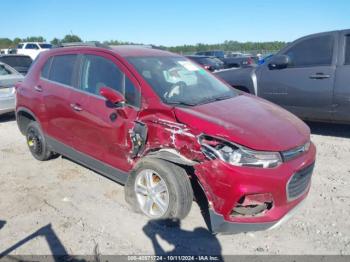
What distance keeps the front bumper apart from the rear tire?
9.64 ft

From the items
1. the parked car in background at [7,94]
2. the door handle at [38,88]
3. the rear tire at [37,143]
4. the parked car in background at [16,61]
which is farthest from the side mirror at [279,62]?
the parked car in background at [16,61]

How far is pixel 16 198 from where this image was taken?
4.10 meters

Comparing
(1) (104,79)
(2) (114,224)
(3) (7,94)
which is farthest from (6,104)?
(2) (114,224)

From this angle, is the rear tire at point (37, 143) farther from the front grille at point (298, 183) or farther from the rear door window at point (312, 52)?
the rear door window at point (312, 52)

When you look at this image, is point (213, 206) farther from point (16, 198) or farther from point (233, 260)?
point (16, 198)

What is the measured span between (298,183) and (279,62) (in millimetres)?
3653

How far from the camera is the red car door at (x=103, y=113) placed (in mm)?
3645

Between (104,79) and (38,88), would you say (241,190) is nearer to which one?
(104,79)

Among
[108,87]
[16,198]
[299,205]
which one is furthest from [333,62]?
[16,198]

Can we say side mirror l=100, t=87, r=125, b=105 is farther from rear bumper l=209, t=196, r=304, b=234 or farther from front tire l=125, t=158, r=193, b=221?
rear bumper l=209, t=196, r=304, b=234

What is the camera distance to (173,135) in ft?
10.6

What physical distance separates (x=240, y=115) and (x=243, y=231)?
1.10 metres

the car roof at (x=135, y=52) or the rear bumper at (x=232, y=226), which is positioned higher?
the car roof at (x=135, y=52)

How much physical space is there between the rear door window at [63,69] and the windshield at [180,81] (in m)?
0.99
